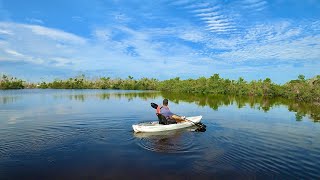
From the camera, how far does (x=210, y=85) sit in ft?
230

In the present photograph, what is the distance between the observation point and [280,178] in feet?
30.6

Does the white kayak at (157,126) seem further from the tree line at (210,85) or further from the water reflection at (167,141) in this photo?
the tree line at (210,85)

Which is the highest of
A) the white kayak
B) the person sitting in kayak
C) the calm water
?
the person sitting in kayak

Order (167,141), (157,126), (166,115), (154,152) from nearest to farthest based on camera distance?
1. (154,152)
2. (167,141)
3. (157,126)
4. (166,115)

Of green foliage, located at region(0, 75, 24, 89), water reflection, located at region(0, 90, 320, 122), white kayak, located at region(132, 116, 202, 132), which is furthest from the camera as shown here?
green foliage, located at region(0, 75, 24, 89)

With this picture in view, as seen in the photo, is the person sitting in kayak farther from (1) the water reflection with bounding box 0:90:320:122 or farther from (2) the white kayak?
(1) the water reflection with bounding box 0:90:320:122

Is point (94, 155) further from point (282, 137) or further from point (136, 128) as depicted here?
point (282, 137)

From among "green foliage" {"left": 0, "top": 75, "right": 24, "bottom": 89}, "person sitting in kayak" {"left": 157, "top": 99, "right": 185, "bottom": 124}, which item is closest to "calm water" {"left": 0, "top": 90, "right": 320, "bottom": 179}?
"person sitting in kayak" {"left": 157, "top": 99, "right": 185, "bottom": 124}

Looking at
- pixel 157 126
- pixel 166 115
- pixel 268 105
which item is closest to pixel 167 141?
pixel 157 126

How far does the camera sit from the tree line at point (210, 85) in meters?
49.1

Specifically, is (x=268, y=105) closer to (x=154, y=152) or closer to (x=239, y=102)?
(x=239, y=102)

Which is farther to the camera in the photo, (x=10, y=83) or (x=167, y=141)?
(x=10, y=83)

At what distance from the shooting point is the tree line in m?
49.1

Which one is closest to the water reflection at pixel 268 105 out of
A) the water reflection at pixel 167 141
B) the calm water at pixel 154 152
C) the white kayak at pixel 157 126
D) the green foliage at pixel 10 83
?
the calm water at pixel 154 152
